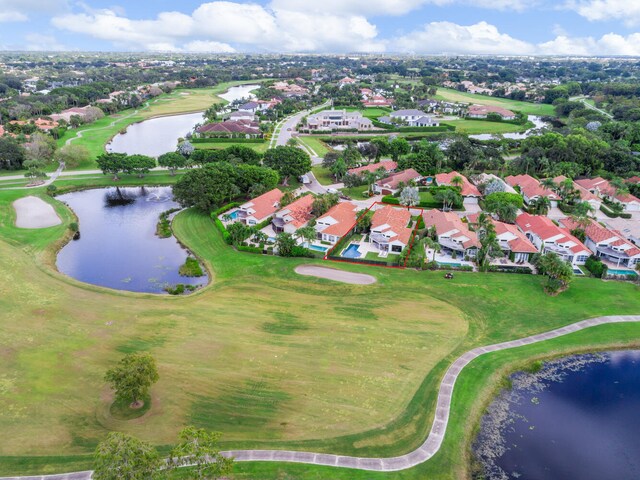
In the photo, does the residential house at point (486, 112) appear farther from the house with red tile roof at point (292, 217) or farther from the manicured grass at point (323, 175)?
the house with red tile roof at point (292, 217)

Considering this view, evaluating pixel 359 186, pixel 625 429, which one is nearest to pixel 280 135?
pixel 359 186

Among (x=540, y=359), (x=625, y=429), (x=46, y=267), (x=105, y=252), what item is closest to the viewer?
(x=625, y=429)

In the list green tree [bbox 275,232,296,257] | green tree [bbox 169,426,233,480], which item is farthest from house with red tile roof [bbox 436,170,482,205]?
green tree [bbox 169,426,233,480]

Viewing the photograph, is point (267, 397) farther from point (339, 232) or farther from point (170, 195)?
point (170, 195)

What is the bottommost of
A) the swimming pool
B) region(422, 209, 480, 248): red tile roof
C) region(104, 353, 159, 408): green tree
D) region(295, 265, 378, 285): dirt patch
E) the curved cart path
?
the curved cart path

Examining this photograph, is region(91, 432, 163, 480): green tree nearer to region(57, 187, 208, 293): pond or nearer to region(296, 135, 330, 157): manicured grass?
region(57, 187, 208, 293): pond

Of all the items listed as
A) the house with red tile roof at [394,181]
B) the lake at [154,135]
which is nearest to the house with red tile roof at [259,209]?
the house with red tile roof at [394,181]
